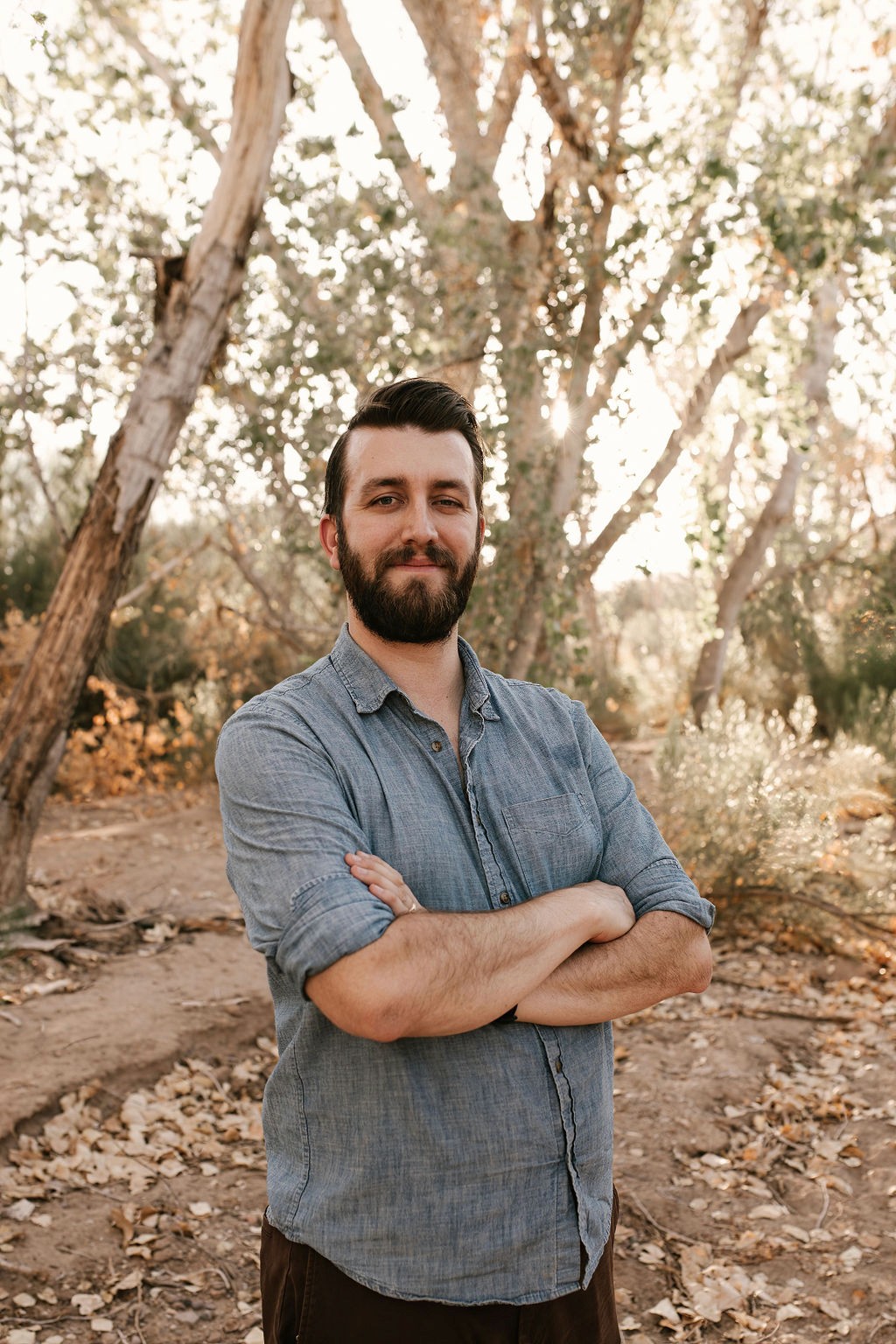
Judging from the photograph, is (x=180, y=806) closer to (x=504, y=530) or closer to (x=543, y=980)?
(x=504, y=530)

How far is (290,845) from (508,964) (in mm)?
386

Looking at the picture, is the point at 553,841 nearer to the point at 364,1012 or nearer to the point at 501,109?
the point at 364,1012

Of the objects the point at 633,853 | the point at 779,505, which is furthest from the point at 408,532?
the point at 779,505

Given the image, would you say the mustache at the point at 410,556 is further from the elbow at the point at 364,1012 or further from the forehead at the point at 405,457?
the elbow at the point at 364,1012

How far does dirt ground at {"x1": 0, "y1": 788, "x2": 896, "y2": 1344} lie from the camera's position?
3.32 metres

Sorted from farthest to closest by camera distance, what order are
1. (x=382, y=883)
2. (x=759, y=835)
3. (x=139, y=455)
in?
1. (x=759, y=835)
2. (x=139, y=455)
3. (x=382, y=883)

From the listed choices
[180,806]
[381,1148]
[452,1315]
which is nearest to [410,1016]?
[381,1148]

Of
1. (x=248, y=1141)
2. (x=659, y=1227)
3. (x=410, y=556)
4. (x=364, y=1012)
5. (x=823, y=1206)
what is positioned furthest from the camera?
(x=248, y=1141)

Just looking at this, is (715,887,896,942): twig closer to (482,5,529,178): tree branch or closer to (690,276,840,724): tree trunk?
(690,276,840,724): tree trunk

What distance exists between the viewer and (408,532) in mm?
2092

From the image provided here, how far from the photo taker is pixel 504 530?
643 cm

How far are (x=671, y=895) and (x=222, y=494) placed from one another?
6474mm

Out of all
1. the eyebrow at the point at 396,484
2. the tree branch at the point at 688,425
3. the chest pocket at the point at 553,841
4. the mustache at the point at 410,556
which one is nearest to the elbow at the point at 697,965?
the chest pocket at the point at 553,841

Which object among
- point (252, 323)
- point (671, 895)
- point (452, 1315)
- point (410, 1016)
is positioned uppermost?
point (252, 323)
